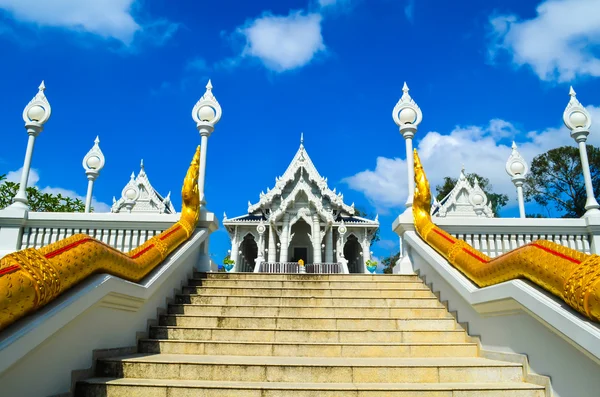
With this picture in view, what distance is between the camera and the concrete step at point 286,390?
9.62 feet

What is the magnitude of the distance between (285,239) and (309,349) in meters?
17.0

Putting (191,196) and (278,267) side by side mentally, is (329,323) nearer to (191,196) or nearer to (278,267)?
(191,196)

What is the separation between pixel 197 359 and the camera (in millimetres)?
3561

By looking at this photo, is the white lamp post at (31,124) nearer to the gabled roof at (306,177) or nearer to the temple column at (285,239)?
the temple column at (285,239)

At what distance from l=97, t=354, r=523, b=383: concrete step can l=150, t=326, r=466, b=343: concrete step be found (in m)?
0.85

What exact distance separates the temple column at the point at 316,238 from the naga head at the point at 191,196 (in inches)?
559

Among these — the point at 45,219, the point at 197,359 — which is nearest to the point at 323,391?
the point at 197,359

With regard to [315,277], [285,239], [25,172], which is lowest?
[315,277]

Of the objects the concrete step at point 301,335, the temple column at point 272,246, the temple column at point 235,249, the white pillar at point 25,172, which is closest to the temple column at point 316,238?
the temple column at point 272,246

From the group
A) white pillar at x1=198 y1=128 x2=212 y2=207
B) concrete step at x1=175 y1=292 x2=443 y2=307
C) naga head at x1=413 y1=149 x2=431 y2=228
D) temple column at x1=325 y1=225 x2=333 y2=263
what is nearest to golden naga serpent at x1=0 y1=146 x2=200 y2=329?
concrete step at x1=175 y1=292 x2=443 y2=307

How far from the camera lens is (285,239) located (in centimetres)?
2095

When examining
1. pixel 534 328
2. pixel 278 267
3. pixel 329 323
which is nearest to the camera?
pixel 534 328

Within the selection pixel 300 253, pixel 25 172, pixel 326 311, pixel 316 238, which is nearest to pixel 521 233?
pixel 326 311

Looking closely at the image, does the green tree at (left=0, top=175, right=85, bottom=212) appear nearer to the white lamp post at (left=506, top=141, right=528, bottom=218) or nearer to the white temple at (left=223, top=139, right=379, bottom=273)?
the white temple at (left=223, top=139, right=379, bottom=273)
